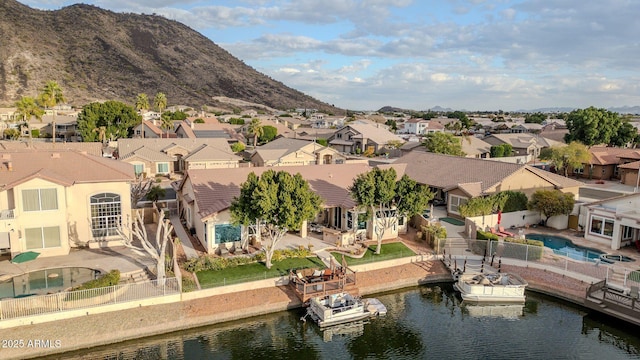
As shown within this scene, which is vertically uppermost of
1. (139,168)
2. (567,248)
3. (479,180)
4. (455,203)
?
(479,180)

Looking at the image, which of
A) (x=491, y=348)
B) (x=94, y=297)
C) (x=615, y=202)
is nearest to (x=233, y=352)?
(x=94, y=297)

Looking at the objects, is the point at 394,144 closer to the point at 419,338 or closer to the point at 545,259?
the point at 545,259

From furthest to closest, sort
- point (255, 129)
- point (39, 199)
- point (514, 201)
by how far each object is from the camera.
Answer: point (255, 129) → point (514, 201) → point (39, 199)

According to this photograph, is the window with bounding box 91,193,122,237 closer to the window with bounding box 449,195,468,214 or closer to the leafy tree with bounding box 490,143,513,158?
the window with bounding box 449,195,468,214

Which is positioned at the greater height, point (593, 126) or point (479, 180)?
point (593, 126)

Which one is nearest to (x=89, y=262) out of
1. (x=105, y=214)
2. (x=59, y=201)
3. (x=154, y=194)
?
(x=59, y=201)

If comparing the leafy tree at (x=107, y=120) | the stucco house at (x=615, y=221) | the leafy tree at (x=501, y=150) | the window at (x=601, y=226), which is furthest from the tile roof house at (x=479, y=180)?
the leafy tree at (x=107, y=120)
